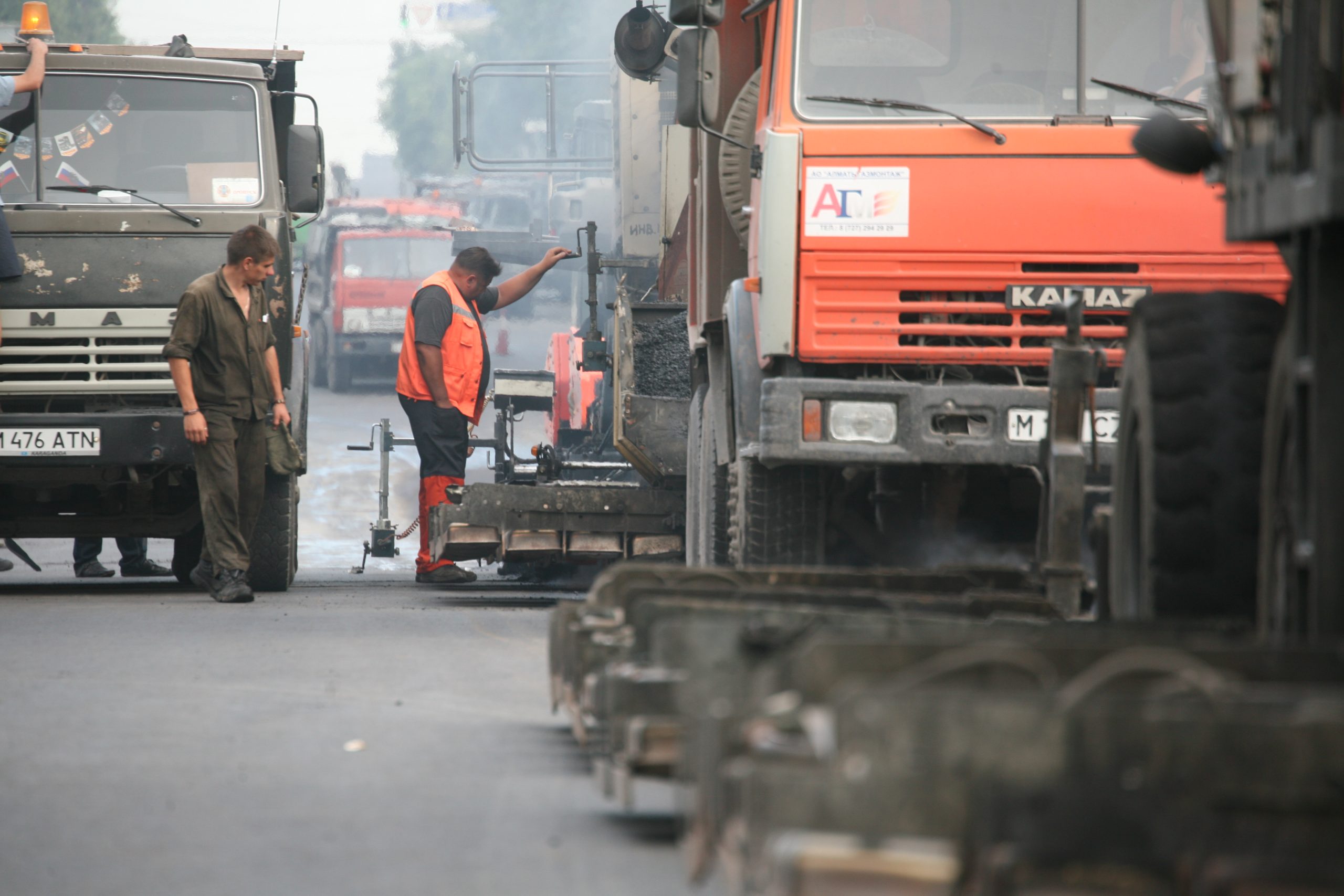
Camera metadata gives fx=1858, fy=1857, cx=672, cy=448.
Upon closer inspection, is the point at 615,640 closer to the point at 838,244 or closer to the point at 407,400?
the point at 838,244

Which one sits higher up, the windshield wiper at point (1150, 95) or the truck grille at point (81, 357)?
the windshield wiper at point (1150, 95)

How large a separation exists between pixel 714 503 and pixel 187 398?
9.59 ft

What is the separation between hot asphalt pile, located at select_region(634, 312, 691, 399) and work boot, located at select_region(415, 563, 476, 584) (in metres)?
2.08

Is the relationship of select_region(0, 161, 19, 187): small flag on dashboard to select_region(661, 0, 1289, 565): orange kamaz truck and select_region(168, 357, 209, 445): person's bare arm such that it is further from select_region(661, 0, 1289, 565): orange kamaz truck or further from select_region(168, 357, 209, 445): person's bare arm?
select_region(661, 0, 1289, 565): orange kamaz truck

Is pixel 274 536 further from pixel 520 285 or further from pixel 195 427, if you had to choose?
pixel 520 285

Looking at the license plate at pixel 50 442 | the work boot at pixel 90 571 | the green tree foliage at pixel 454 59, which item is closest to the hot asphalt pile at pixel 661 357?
the license plate at pixel 50 442

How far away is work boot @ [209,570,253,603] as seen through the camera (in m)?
9.68

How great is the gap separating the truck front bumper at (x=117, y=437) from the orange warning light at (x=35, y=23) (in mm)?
2175

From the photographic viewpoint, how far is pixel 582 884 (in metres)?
3.53

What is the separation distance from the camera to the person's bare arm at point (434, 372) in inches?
452

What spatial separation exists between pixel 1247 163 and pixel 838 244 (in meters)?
3.16

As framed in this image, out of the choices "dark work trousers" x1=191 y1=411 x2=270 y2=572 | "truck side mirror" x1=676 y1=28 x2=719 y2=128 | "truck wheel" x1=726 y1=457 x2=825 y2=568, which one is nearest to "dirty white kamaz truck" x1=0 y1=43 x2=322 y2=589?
"dark work trousers" x1=191 y1=411 x2=270 y2=572

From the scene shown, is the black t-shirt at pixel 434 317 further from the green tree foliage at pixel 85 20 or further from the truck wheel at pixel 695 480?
the green tree foliage at pixel 85 20

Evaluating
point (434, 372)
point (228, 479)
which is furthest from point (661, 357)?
point (228, 479)
